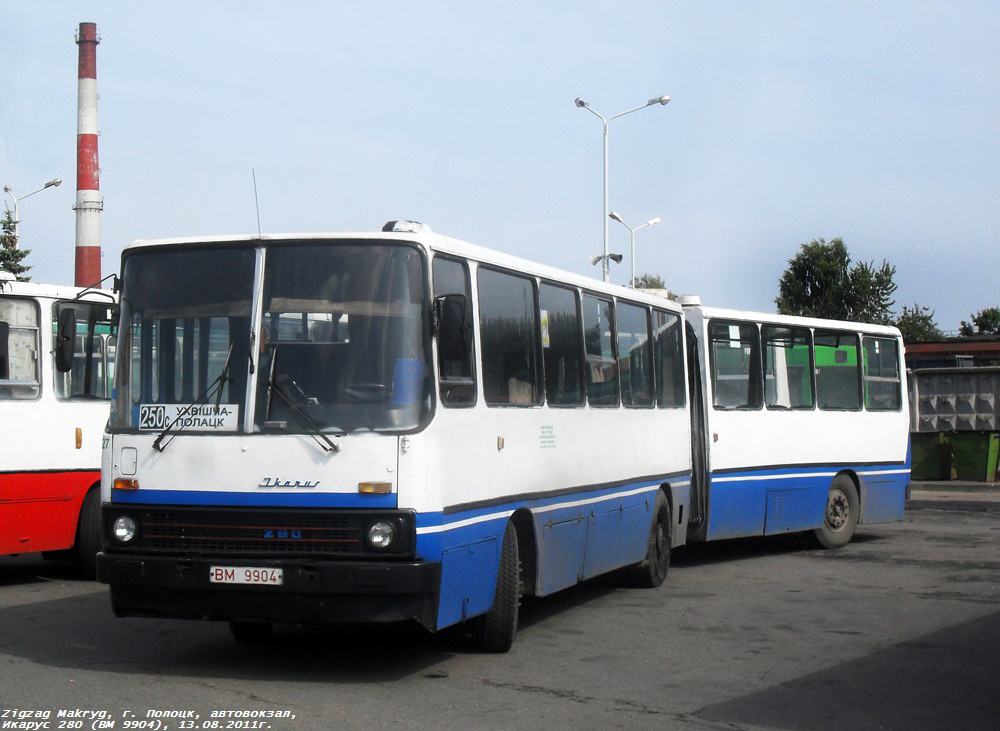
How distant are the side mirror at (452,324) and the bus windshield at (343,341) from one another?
4.1 inches

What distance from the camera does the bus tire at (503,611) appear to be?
931 centimetres

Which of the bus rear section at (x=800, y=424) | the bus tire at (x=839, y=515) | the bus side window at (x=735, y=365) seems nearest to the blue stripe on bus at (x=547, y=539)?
the bus rear section at (x=800, y=424)

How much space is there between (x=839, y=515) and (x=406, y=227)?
33.6 ft

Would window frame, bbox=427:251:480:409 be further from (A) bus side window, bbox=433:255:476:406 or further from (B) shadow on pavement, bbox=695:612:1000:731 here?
(B) shadow on pavement, bbox=695:612:1000:731

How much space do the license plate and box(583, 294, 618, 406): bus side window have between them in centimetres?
399

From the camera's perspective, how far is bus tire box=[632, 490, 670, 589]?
13.2 meters

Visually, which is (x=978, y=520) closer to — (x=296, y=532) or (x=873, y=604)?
(x=873, y=604)

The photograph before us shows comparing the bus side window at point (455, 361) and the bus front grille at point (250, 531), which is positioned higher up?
the bus side window at point (455, 361)

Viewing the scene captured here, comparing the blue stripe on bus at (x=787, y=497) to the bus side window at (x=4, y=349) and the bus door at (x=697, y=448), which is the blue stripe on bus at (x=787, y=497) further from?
the bus side window at (x=4, y=349)

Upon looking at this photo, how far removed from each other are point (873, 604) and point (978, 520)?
1003 centimetres

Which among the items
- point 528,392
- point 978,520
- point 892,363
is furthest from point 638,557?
point 978,520

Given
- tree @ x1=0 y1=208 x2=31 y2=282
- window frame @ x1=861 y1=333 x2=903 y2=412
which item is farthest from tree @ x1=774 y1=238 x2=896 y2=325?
window frame @ x1=861 y1=333 x2=903 y2=412

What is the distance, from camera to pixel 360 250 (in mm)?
8492

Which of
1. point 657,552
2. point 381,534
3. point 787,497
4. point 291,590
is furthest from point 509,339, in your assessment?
point 787,497
